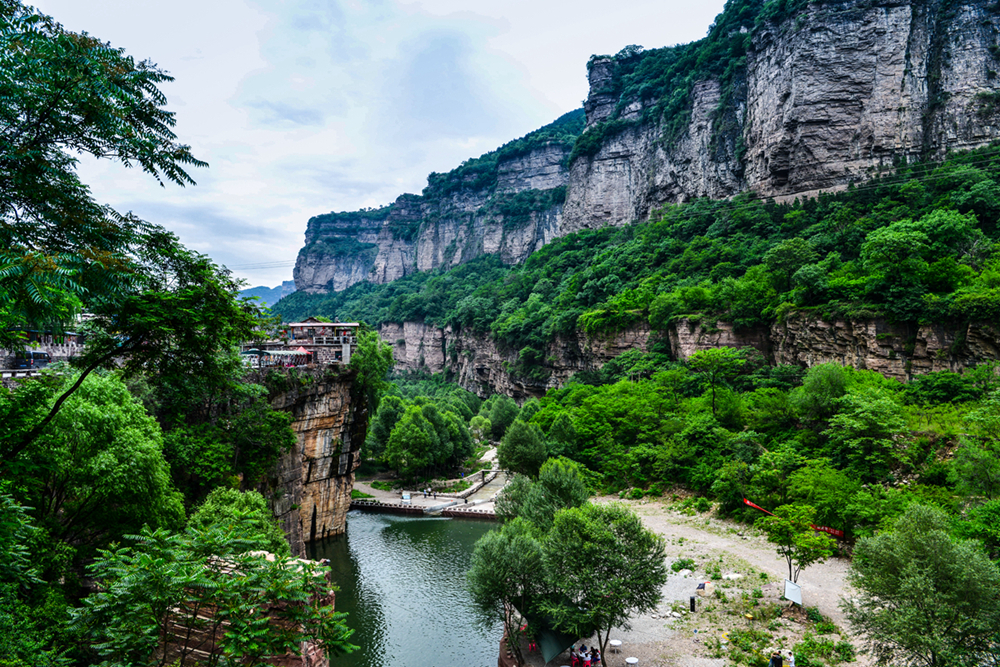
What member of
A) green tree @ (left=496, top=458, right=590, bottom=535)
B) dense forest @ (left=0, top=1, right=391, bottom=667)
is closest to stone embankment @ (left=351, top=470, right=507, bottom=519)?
green tree @ (left=496, top=458, right=590, bottom=535)

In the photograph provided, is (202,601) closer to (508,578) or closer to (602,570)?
(508,578)

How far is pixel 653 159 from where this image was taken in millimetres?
83875

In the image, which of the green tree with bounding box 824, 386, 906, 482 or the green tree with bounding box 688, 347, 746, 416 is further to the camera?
the green tree with bounding box 688, 347, 746, 416

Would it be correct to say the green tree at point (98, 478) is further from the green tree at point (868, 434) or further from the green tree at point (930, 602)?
the green tree at point (868, 434)

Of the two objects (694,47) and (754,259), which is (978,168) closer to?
(754,259)

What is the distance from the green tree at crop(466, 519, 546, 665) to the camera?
60.5 feet

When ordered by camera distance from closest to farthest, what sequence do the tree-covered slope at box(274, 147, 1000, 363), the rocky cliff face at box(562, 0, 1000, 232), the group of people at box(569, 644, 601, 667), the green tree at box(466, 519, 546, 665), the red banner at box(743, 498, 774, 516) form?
the group of people at box(569, 644, 601, 667), the green tree at box(466, 519, 546, 665), the red banner at box(743, 498, 774, 516), the tree-covered slope at box(274, 147, 1000, 363), the rocky cliff face at box(562, 0, 1000, 232)

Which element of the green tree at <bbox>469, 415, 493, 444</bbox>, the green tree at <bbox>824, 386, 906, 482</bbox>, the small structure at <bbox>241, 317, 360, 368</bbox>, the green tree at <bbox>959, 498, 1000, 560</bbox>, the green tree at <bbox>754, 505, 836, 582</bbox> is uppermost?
the small structure at <bbox>241, 317, 360, 368</bbox>

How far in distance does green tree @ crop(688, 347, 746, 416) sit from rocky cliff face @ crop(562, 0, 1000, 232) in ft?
87.5

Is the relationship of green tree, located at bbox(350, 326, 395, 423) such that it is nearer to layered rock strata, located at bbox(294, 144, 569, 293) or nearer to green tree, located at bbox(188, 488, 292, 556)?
green tree, located at bbox(188, 488, 292, 556)

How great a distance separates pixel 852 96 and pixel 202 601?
69601mm

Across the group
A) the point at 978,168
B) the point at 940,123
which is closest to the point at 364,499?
the point at 978,168

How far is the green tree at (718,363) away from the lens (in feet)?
141

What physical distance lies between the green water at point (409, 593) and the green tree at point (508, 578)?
249cm
